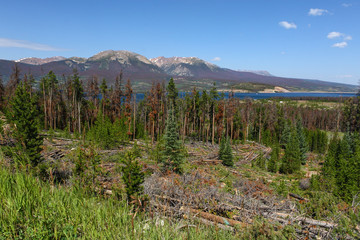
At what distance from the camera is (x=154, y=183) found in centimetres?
817

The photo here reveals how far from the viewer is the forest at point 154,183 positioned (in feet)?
8.79

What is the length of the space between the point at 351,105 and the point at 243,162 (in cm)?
5756

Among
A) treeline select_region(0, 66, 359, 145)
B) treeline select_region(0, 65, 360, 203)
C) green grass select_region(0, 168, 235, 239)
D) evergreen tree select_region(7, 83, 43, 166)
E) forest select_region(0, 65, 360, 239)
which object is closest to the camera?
green grass select_region(0, 168, 235, 239)

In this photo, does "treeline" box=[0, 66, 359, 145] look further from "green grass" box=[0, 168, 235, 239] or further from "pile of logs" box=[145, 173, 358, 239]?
"green grass" box=[0, 168, 235, 239]

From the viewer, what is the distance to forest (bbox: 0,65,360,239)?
2.68 meters

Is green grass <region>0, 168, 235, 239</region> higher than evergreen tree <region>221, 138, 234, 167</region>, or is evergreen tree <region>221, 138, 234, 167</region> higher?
green grass <region>0, 168, 235, 239</region>

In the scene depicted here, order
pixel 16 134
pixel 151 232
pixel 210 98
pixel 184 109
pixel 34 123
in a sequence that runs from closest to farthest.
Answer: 1. pixel 151 232
2. pixel 16 134
3. pixel 34 123
4. pixel 210 98
5. pixel 184 109

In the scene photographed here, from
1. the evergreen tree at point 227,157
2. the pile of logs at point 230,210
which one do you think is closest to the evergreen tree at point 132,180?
the pile of logs at point 230,210

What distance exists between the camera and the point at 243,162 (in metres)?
33.3

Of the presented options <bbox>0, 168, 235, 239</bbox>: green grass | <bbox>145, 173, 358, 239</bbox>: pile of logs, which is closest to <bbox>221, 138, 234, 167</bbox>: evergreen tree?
<bbox>145, 173, 358, 239</bbox>: pile of logs

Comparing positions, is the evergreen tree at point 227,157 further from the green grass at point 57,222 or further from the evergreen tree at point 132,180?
the green grass at point 57,222

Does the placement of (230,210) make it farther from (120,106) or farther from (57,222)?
(120,106)

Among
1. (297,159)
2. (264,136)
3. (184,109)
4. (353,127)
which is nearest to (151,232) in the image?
(297,159)

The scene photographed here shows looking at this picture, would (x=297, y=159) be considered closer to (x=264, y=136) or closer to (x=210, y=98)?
(x=210, y=98)
